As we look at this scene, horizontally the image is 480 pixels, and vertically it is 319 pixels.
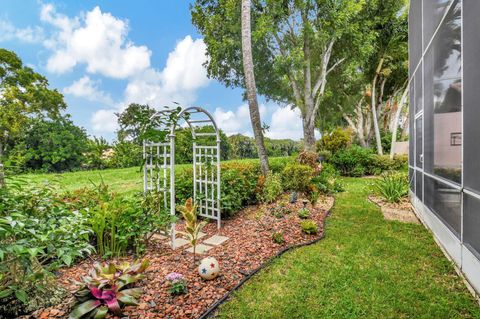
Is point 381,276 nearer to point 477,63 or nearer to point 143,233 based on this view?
point 477,63

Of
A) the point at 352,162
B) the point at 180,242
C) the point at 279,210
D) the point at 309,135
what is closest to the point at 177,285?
the point at 180,242

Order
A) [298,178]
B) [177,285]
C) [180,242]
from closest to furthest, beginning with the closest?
[177,285], [180,242], [298,178]

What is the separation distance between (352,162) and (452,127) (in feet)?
26.8

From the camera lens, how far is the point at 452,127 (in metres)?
3.18

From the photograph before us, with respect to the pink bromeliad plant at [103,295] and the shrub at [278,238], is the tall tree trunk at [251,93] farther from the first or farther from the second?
the pink bromeliad plant at [103,295]

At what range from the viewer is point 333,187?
741cm

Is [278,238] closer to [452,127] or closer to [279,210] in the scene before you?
[279,210]

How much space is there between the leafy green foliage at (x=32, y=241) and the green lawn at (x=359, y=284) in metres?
1.33

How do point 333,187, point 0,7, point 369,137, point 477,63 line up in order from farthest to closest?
point 369,137, point 0,7, point 333,187, point 477,63

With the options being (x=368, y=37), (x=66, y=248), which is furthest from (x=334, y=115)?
(x=66, y=248)

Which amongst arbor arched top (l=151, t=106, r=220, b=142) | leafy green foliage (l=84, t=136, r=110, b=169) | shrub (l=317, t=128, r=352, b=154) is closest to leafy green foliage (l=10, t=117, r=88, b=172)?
leafy green foliage (l=84, t=136, r=110, b=169)

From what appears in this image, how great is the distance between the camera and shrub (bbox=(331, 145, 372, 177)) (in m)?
11.0

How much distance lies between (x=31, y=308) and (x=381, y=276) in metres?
3.24

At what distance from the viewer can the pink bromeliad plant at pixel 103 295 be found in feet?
6.29
